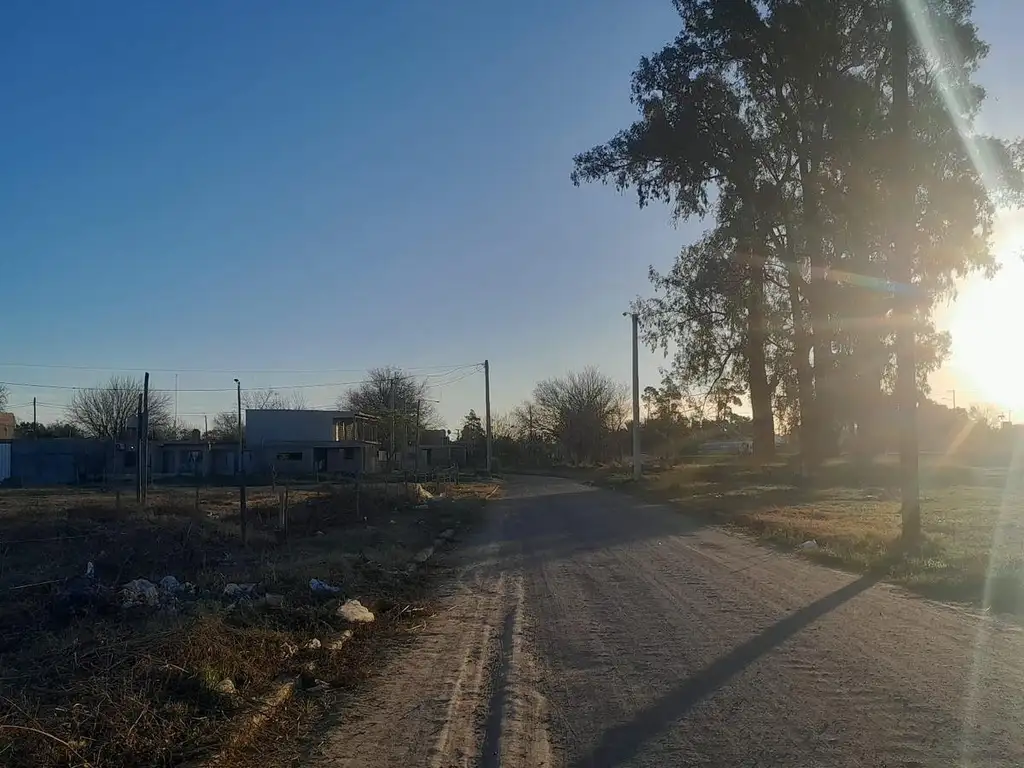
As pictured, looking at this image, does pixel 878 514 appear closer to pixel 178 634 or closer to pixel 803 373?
pixel 803 373

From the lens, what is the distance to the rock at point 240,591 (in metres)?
11.1

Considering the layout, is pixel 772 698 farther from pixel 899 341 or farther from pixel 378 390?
pixel 378 390

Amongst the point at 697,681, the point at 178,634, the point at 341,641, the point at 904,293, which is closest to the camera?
the point at 697,681

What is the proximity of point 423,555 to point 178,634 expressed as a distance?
10.8 meters

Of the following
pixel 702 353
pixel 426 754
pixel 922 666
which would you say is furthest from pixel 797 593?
pixel 702 353

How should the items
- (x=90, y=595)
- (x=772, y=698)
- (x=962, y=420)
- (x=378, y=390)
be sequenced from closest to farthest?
(x=772, y=698) → (x=90, y=595) → (x=962, y=420) → (x=378, y=390)

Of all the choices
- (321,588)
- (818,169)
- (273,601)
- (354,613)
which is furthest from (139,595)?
(818,169)

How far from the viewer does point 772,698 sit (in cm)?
712

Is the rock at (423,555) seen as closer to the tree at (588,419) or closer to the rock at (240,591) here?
the rock at (240,591)

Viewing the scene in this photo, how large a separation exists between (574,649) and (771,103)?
29.0 metres

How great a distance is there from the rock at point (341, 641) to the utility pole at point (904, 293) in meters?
11.2

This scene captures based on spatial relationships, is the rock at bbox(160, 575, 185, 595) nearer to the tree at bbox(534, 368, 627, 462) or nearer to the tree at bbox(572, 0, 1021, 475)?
the tree at bbox(572, 0, 1021, 475)

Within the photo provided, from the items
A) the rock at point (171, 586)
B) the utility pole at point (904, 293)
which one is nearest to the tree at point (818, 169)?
the utility pole at point (904, 293)

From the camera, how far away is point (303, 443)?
7550 cm
